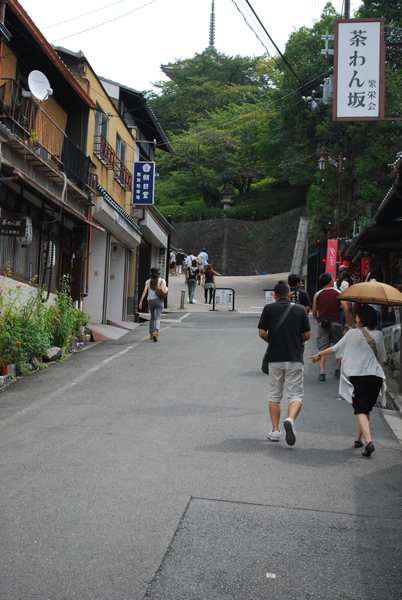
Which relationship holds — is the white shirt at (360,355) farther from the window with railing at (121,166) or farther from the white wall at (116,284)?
the white wall at (116,284)

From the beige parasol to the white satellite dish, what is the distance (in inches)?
355

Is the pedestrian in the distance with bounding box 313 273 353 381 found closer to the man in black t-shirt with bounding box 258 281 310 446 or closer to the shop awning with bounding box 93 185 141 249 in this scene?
the man in black t-shirt with bounding box 258 281 310 446

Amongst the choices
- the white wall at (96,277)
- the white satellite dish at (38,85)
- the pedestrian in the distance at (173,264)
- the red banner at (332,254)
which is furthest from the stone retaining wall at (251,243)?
the white satellite dish at (38,85)

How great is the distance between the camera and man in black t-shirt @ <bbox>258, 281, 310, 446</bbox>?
795cm

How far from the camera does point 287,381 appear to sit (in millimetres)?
8031

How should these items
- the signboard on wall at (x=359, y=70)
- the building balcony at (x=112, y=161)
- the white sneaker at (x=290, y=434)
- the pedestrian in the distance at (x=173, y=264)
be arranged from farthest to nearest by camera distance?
1. the pedestrian in the distance at (x=173, y=264)
2. the building balcony at (x=112, y=161)
3. the signboard on wall at (x=359, y=70)
4. the white sneaker at (x=290, y=434)

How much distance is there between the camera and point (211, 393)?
10.8 meters

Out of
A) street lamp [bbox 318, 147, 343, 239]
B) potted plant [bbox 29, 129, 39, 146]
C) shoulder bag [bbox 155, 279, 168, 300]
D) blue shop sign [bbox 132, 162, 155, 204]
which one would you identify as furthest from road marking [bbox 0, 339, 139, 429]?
street lamp [bbox 318, 147, 343, 239]

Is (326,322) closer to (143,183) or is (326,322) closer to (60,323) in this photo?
(60,323)

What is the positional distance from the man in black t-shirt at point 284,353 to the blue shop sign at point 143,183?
1771cm

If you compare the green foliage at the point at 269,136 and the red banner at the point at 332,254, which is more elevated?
the green foliage at the point at 269,136

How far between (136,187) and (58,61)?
9.93 metres

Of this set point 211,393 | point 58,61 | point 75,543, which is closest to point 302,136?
point 58,61

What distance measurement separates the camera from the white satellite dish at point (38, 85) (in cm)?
1426
